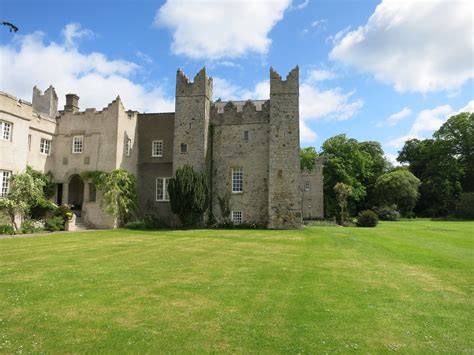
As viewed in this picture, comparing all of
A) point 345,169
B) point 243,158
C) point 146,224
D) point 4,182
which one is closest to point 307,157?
point 345,169

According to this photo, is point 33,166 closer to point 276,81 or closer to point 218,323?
point 276,81

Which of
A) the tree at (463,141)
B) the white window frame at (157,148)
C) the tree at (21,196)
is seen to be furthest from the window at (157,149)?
the tree at (463,141)

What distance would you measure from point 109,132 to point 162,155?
440 centimetres

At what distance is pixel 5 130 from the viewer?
2156 centimetres

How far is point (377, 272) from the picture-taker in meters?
10.3

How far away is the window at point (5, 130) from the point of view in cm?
2131

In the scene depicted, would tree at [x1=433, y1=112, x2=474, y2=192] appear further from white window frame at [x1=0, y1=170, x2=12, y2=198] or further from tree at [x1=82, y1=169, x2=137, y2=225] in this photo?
white window frame at [x1=0, y1=170, x2=12, y2=198]

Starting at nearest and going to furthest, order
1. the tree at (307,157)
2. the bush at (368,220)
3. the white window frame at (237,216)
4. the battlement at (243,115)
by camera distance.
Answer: the white window frame at (237,216)
the battlement at (243,115)
the bush at (368,220)
the tree at (307,157)

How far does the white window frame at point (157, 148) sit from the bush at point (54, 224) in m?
8.37

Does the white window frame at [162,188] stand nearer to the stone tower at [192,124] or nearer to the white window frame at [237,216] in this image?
the stone tower at [192,124]

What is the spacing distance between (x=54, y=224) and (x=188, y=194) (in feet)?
27.6

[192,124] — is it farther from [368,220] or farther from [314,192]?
[314,192]

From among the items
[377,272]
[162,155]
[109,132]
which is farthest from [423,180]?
[377,272]

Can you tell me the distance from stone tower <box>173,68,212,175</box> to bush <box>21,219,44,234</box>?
942 cm
